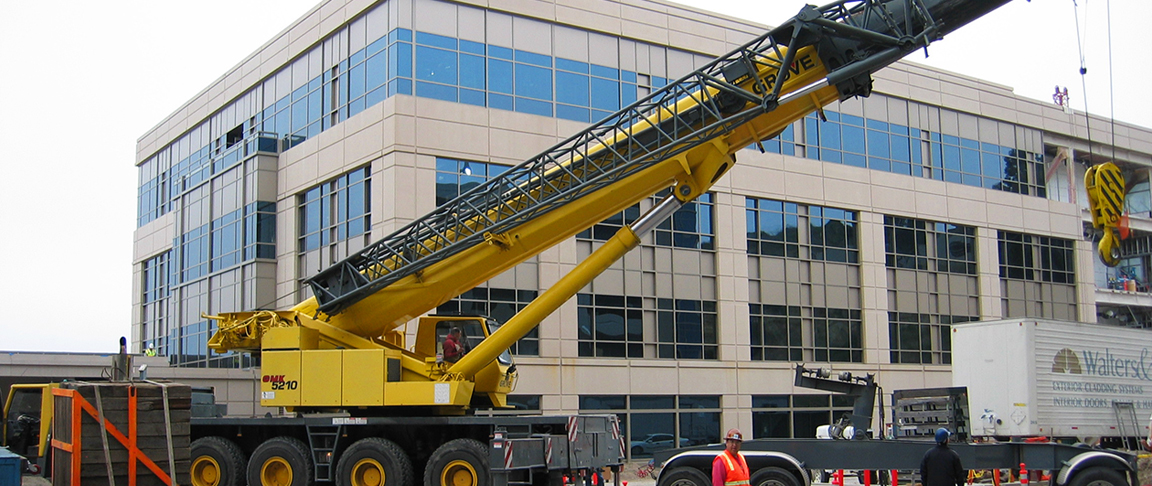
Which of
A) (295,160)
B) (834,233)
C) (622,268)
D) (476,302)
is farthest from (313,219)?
(834,233)

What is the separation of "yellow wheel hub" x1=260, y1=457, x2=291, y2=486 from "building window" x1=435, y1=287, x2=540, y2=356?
1076 cm

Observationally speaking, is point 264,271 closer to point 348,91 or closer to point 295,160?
point 295,160

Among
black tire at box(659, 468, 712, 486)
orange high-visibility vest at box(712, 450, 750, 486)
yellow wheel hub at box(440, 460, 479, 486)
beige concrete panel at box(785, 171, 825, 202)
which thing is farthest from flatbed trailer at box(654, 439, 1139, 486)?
beige concrete panel at box(785, 171, 825, 202)

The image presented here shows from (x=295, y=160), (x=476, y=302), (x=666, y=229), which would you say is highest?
(x=295, y=160)

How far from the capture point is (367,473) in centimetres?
1753

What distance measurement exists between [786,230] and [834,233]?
2361mm

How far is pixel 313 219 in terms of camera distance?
107 ft

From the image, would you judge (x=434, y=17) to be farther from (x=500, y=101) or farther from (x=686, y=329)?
(x=686, y=329)

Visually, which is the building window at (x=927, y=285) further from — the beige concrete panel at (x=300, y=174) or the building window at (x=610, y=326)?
the beige concrete panel at (x=300, y=174)

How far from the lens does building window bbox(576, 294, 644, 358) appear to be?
30797 mm

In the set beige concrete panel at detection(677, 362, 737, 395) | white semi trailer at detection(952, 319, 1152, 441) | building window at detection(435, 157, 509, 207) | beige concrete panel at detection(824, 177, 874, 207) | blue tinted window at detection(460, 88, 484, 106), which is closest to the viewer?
white semi trailer at detection(952, 319, 1152, 441)

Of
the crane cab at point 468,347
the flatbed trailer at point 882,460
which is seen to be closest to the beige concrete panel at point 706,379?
the crane cab at point 468,347

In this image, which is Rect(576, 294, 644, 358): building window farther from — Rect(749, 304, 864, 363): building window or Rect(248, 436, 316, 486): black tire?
Rect(248, 436, 316, 486): black tire

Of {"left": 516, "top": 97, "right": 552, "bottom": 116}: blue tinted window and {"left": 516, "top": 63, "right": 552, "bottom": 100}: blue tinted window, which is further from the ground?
{"left": 516, "top": 63, "right": 552, "bottom": 100}: blue tinted window
